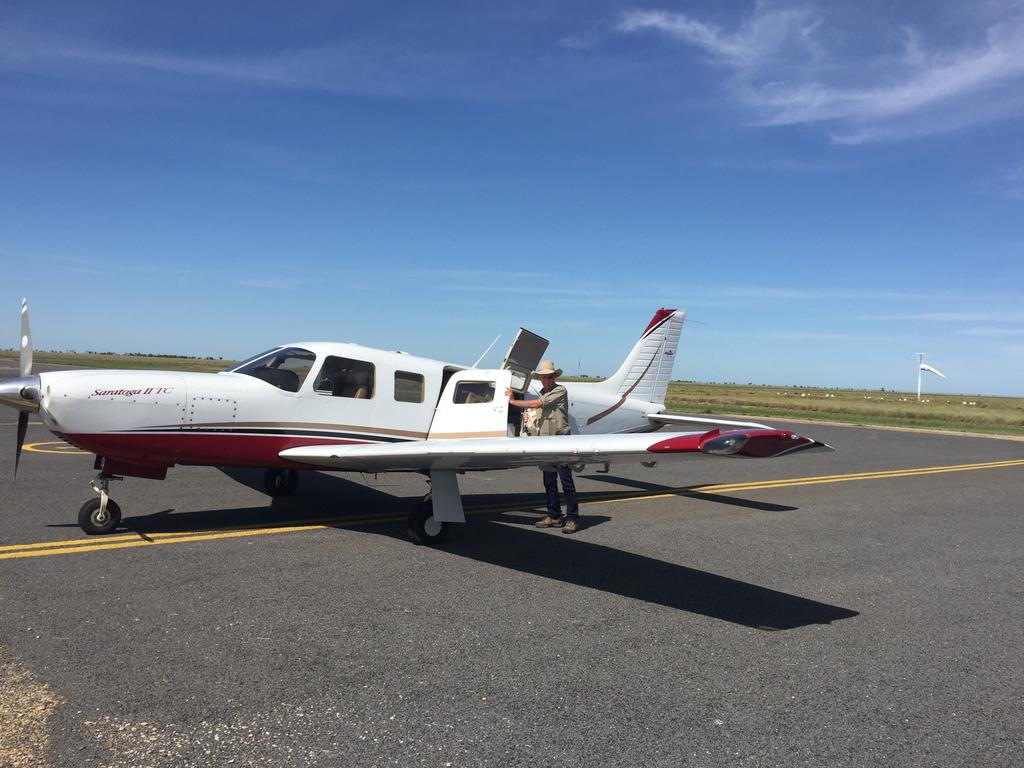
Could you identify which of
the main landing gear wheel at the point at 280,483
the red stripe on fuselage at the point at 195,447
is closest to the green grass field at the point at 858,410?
the main landing gear wheel at the point at 280,483

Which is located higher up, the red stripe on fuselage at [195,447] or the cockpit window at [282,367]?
the cockpit window at [282,367]

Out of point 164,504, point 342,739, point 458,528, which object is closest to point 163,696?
point 342,739

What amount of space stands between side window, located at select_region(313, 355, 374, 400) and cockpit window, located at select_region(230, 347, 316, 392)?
183mm

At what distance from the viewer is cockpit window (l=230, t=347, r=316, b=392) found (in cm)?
798

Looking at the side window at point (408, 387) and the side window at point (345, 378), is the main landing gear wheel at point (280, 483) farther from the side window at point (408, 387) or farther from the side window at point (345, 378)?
the side window at point (408, 387)

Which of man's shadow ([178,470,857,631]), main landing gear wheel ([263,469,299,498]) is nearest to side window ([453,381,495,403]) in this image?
man's shadow ([178,470,857,631])

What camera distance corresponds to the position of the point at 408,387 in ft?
28.7

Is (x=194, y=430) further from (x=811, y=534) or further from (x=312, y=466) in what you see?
(x=811, y=534)

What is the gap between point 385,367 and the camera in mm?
8594

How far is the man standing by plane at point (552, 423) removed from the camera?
8742mm

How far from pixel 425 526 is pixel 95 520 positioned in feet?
10.9

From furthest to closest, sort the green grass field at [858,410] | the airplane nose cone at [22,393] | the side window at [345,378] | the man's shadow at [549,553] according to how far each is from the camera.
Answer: the green grass field at [858,410] → the side window at [345,378] → the airplane nose cone at [22,393] → the man's shadow at [549,553]

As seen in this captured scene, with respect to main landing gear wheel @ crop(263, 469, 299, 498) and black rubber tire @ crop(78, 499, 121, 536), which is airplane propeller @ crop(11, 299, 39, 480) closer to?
black rubber tire @ crop(78, 499, 121, 536)

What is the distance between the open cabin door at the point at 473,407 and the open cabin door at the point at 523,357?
0.15m
